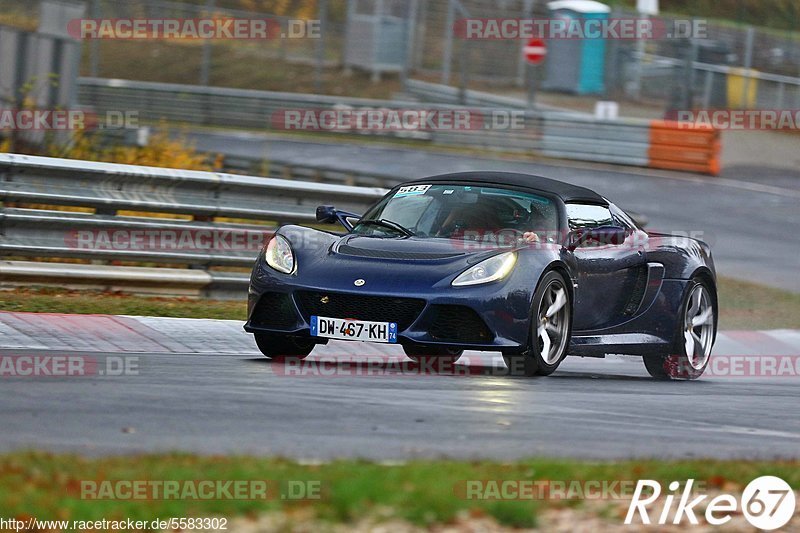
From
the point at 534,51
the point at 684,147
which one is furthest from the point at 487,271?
the point at 534,51

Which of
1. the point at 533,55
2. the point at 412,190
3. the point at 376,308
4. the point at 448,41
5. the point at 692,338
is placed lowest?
the point at 692,338

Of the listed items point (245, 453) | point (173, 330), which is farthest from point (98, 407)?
point (173, 330)

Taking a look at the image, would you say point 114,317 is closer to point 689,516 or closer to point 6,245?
point 6,245

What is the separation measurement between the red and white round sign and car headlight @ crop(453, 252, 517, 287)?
2437cm

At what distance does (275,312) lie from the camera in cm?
881

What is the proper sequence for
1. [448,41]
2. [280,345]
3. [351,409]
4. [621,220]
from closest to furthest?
[351,409], [280,345], [621,220], [448,41]

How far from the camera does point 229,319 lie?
11.0 m

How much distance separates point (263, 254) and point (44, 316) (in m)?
1.82

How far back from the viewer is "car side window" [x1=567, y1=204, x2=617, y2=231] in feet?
31.9

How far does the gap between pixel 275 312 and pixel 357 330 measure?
2.07ft

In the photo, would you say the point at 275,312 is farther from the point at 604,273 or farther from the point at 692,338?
the point at 692,338

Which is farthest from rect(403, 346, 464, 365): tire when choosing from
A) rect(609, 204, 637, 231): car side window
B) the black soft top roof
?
rect(609, 204, 637, 231): car side window

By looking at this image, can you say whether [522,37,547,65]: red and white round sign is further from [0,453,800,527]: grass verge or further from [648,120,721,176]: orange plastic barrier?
[0,453,800,527]: grass verge

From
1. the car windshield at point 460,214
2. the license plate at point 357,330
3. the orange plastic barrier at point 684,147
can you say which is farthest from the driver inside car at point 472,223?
the orange plastic barrier at point 684,147
